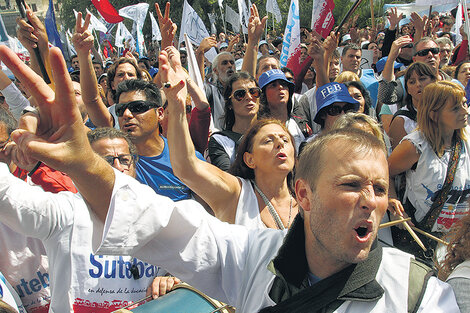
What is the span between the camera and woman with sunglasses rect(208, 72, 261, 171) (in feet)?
11.3

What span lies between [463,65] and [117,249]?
211 inches

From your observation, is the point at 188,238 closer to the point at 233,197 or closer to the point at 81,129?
the point at 81,129

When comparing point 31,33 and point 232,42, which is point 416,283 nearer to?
point 31,33

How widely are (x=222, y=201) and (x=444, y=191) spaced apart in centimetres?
165

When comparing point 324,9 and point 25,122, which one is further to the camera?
point 324,9

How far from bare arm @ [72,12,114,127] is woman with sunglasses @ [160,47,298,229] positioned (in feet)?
2.64

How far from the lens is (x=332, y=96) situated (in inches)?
148

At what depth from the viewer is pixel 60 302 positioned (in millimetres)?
1913

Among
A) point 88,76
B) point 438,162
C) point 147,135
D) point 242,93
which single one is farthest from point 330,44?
point 88,76

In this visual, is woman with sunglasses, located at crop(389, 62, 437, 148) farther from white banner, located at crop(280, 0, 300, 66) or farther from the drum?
the drum

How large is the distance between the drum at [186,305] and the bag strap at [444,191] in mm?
1964

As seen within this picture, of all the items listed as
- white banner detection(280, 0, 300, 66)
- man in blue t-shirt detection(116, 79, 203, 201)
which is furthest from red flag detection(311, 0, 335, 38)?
man in blue t-shirt detection(116, 79, 203, 201)

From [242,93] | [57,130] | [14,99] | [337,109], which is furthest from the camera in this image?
[337,109]

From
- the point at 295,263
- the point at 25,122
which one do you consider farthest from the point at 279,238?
the point at 25,122
